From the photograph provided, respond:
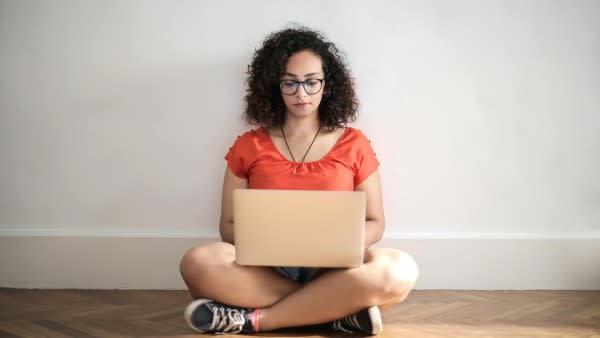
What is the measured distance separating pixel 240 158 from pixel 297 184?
28cm

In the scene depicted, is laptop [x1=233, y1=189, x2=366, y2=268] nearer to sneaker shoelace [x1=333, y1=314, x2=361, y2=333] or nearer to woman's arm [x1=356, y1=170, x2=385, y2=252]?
sneaker shoelace [x1=333, y1=314, x2=361, y2=333]

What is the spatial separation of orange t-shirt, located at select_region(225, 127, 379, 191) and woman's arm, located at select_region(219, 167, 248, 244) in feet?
0.08

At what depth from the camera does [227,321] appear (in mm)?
2039

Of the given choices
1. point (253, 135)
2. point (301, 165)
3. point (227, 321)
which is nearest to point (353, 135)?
point (301, 165)

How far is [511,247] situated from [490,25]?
39.5 inches

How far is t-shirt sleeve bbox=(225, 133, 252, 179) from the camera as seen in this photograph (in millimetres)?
2420

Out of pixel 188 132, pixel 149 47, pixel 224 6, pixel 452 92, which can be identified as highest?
pixel 224 6

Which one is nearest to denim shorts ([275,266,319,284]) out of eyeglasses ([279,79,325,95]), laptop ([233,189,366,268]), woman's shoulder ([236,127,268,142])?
laptop ([233,189,366,268])

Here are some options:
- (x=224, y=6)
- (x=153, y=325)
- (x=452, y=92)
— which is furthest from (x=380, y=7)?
(x=153, y=325)

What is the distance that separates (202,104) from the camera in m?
2.76

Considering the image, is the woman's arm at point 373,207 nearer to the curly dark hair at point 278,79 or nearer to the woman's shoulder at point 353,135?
the woman's shoulder at point 353,135

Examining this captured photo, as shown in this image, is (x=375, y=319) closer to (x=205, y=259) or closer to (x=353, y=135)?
(x=205, y=259)

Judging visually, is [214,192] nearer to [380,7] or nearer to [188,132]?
[188,132]

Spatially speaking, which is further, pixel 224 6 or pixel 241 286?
pixel 224 6
